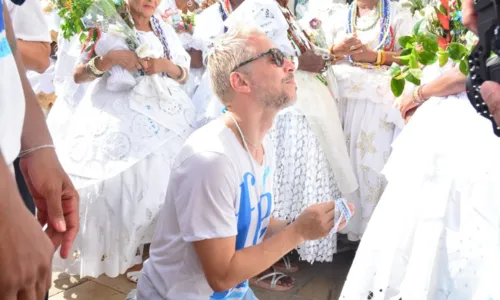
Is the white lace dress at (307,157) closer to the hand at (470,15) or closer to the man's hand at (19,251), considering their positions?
the hand at (470,15)

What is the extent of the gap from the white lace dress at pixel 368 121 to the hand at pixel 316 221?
71.2 inches

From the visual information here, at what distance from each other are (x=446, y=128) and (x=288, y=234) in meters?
0.91

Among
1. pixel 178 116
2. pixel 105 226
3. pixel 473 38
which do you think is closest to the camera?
pixel 473 38

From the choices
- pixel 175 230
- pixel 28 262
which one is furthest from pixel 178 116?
pixel 28 262

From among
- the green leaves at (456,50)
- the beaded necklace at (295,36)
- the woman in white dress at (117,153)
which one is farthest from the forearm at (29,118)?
the beaded necklace at (295,36)

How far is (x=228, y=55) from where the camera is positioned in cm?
193

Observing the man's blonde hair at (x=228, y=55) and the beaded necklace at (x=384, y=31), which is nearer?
the man's blonde hair at (x=228, y=55)

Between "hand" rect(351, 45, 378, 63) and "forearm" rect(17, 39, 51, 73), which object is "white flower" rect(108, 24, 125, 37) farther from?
"hand" rect(351, 45, 378, 63)

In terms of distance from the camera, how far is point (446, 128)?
83.0 inches

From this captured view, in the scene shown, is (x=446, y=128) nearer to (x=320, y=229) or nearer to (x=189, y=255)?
(x=320, y=229)

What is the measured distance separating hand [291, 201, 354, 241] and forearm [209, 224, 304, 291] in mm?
25

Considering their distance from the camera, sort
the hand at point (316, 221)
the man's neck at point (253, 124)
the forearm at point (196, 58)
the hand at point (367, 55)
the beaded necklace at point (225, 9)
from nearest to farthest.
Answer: the hand at point (316, 221), the man's neck at point (253, 124), the beaded necklace at point (225, 9), the hand at point (367, 55), the forearm at point (196, 58)

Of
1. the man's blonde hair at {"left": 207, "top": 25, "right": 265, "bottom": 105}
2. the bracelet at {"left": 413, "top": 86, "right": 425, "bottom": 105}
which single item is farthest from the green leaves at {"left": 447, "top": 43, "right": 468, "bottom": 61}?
the man's blonde hair at {"left": 207, "top": 25, "right": 265, "bottom": 105}

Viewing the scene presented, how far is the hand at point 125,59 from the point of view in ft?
9.41
